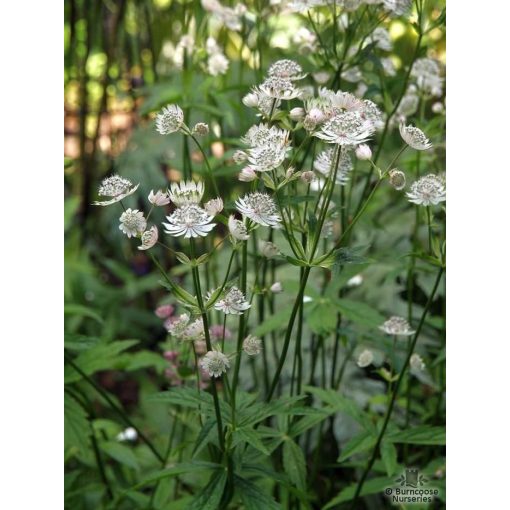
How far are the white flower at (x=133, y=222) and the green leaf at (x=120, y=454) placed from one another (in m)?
0.57

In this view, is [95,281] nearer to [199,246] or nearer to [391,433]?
[199,246]

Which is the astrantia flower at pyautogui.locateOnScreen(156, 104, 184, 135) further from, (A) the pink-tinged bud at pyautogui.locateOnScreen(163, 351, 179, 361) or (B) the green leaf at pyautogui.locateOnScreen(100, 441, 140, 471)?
(B) the green leaf at pyautogui.locateOnScreen(100, 441, 140, 471)

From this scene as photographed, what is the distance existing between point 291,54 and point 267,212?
0.54 m

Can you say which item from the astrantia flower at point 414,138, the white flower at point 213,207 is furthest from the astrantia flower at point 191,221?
the astrantia flower at point 414,138

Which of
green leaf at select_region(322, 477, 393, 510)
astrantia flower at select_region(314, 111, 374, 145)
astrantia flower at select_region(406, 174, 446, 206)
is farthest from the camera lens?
green leaf at select_region(322, 477, 393, 510)

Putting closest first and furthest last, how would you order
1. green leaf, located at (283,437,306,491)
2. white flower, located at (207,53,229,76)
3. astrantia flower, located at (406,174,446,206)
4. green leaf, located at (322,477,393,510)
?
astrantia flower, located at (406,174,446,206) < green leaf, located at (283,437,306,491) < green leaf, located at (322,477,393,510) < white flower, located at (207,53,229,76)

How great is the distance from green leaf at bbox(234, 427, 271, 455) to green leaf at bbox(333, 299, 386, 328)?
1.06 feet

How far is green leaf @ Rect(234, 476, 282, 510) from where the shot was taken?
85cm

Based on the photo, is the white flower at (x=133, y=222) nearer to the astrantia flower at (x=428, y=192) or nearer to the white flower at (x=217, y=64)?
the astrantia flower at (x=428, y=192)

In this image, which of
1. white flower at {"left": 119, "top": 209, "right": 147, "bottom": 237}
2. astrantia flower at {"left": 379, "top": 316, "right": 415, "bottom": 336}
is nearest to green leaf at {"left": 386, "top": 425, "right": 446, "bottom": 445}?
astrantia flower at {"left": 379, "top": 316, "right": 415, "bottom": 336}

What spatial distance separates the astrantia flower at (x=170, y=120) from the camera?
0.79 meters

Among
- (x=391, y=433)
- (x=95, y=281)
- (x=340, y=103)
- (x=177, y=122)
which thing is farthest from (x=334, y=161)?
(x=95, y=281)

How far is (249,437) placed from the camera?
82 cm
